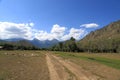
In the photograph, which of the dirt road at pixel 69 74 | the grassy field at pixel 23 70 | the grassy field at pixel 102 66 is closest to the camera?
the dirt road at pixel 69 74

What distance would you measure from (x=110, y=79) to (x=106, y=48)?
172642mm

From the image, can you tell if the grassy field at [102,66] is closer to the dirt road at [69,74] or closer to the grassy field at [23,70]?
the dirt road at [69,74]

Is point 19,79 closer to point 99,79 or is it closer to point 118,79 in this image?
point 99,79

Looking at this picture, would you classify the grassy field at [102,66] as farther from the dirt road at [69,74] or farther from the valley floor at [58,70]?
the dirt road at [69,74]

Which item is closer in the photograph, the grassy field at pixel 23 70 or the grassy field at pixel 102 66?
the grassy field at pixel 23 70

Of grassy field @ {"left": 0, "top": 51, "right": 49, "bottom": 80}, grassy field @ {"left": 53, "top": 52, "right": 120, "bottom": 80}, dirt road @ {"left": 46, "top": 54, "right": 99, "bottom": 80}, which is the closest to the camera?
dirt road @ {"left": 46, "top": 54, "right": 99, "bottom": 80}

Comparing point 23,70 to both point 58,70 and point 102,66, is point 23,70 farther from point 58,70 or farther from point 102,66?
point 102,66

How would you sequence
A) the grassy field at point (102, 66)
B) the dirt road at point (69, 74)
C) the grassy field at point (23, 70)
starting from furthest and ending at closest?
the grassy field at point (102, 66)
the grassy field at point (23, 70)
the dirt road at point (69, 74)

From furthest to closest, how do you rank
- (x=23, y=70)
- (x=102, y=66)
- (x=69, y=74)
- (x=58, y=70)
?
(x=102, y=66), (x=23, y=70), (x=58, y=70), (x=69, y=74)

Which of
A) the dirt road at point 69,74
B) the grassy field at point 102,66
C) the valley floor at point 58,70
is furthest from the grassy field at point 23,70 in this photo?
the grassy field at point 102,66

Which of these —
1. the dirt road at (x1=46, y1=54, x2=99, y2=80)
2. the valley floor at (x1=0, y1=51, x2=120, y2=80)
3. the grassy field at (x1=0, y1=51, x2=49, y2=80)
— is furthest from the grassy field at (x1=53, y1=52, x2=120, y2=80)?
the grassy field at (x1=0, y1=51, x2=49, y2=80)

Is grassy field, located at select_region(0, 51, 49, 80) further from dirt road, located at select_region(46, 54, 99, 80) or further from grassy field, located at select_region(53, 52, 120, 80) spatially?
grassy field, located at select_region(53, 52, 120, 80)

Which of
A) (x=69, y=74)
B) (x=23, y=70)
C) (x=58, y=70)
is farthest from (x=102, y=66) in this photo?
(x=23, y=70)

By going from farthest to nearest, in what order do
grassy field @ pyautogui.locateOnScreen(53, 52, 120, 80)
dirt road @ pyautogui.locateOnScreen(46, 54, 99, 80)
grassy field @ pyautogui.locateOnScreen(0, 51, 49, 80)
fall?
grassy field @ pyautogui.locateOnScreen(53, 52, 120, 80), grassy field @ pyautogui.locateOnScreen(0, 51, 49, 80), dirt road @ pyautogui.locateOnScreen(46, 54, 99, 80)
